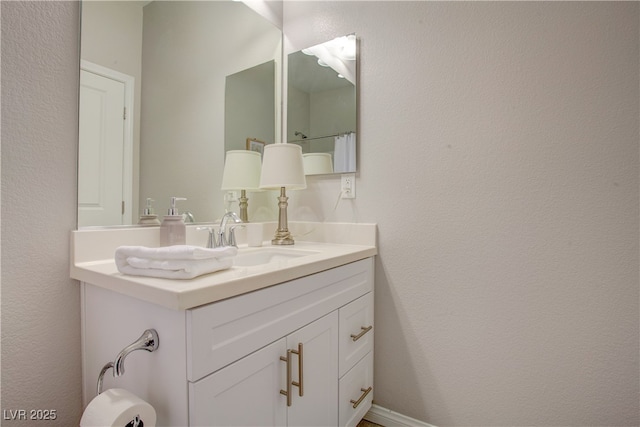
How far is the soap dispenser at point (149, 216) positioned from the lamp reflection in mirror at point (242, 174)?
344mm

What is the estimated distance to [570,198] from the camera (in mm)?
1106

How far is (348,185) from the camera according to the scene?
4.99 feet

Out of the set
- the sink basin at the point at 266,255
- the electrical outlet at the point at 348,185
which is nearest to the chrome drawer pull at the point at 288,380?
the sink basin at the point at 266,255

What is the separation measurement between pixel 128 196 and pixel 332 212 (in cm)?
85

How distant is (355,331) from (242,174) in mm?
858

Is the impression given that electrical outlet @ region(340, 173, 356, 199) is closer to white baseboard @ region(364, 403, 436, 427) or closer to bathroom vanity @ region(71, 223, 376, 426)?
bathroom vanity @ region(71, 223, 376, 426)

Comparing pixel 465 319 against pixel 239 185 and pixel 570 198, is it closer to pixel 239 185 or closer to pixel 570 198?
pixel 570 198

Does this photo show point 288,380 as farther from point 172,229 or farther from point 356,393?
point 172,229

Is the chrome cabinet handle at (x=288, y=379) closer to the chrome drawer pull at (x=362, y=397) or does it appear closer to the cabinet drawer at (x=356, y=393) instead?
the cabinet drawer at (x=356, y=393)

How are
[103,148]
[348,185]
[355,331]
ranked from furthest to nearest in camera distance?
1. [348,185]
2. [355,331]
3. [103,148]

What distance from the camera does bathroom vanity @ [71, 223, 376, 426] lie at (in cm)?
70

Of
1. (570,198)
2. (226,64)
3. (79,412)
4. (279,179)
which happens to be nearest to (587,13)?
(570,198)

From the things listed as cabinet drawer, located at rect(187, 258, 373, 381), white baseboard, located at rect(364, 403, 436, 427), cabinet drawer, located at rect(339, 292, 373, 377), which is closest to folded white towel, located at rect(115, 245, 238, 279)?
cabinet drawer, located at rect(187, 258, 373, 381)

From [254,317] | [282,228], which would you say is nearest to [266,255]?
[282,228]
